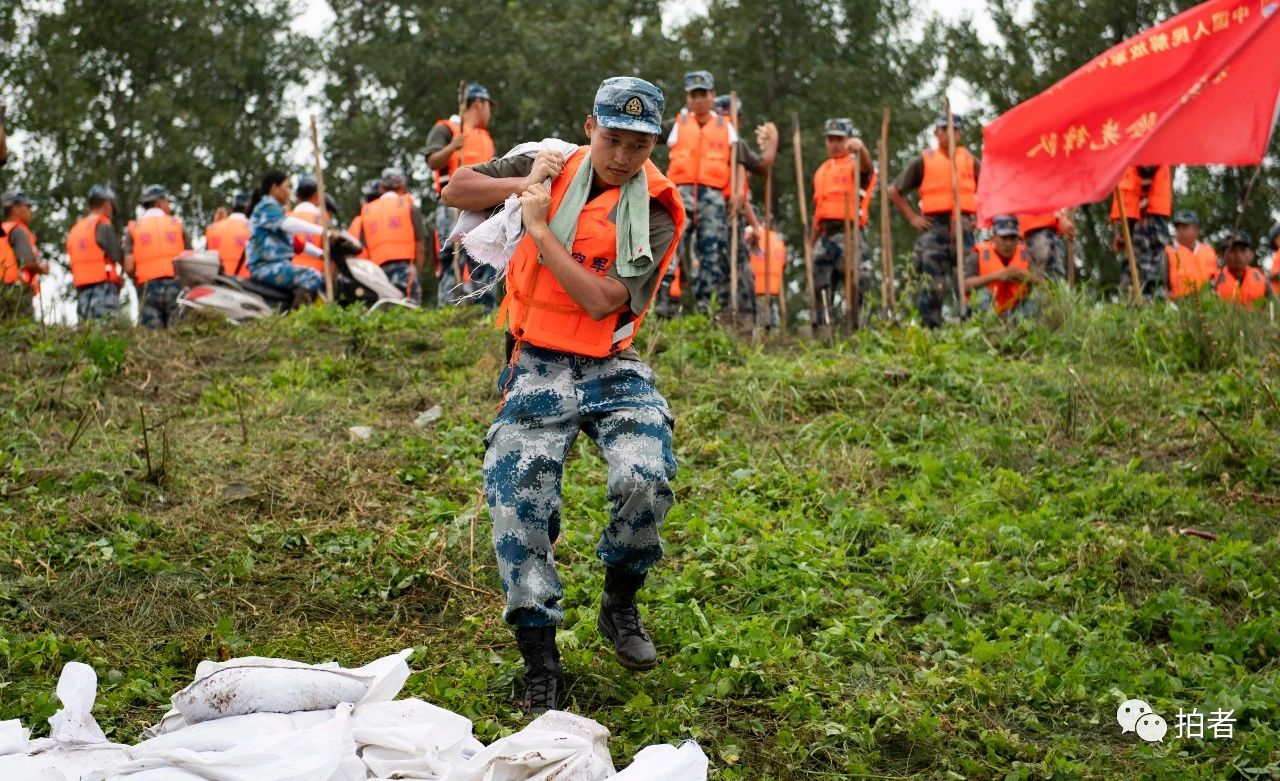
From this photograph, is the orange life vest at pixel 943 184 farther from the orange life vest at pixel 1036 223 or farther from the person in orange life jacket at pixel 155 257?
the person in orange life jacket at pixel 155 257

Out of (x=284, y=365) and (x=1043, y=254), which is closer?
(x=284, y=365)

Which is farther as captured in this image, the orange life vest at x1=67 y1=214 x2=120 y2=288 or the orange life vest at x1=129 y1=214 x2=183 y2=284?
the orange life vest at x1=67 y1=214 x2=120 y2=288

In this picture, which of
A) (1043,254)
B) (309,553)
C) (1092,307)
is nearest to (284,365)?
(309,553)

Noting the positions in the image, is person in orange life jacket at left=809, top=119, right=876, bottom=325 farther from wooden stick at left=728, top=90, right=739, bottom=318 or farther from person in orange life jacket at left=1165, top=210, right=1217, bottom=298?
person in orange life jacket at left=1165, top=210, right=1217, bottom=298

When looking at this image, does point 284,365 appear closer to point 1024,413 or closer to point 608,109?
point 1024,413

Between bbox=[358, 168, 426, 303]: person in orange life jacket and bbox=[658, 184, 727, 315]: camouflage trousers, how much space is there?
3.34 meters

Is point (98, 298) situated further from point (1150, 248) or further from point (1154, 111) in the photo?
point (1154, 111)

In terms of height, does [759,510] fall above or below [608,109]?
below

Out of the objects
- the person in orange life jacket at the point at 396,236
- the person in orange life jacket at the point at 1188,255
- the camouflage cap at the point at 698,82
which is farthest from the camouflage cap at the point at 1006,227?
the person in orange life jacket at the point at 396,236

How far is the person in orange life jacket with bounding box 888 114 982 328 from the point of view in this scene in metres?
12.5

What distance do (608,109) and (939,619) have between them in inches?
101

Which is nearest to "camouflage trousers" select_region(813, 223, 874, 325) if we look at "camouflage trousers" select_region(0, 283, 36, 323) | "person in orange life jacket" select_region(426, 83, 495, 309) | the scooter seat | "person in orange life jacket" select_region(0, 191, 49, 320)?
"person in orange life jacket" select_region(426, 83, 495, 309)

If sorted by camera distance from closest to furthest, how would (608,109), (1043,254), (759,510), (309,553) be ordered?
(608,109) → (309,553) → (759,510) → (1043,254)

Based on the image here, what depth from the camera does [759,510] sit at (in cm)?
730
